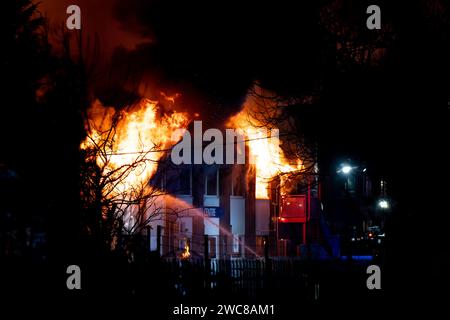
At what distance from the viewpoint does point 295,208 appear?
27.4 meters

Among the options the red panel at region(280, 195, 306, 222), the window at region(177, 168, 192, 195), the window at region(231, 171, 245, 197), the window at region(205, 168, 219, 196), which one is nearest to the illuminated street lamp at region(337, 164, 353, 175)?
the red panel at region(280, 195, 306, 222)

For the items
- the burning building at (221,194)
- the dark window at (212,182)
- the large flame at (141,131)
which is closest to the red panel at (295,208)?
the burning building at (221,194)

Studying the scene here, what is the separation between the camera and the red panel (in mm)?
27234

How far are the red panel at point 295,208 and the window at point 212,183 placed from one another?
10637 millimetres

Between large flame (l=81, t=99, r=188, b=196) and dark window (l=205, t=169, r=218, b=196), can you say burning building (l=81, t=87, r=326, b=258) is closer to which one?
dark window (l=205, t=169, r=218, b=196)

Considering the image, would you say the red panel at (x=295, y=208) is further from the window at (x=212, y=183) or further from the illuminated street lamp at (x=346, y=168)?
the window at (x=212, y=183)

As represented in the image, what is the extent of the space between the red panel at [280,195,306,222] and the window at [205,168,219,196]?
10.6 meters

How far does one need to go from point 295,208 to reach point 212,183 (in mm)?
11225

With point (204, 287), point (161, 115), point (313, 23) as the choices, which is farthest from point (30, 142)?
point (161, 115)

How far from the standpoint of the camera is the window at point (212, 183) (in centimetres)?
3747

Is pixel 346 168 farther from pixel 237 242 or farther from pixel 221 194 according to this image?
pixel 221 194
